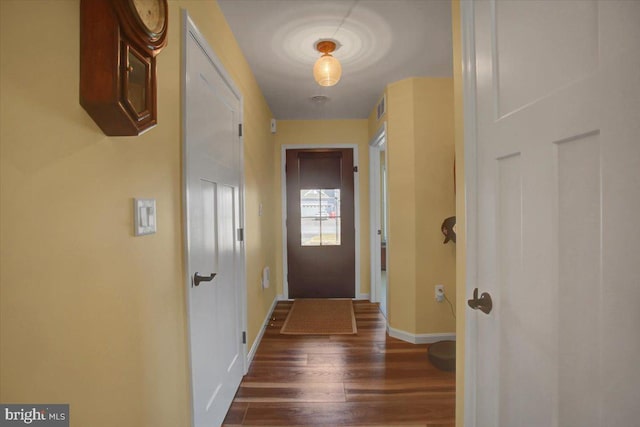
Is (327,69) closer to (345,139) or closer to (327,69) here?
(327,69)

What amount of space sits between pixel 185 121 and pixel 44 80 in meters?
0.65

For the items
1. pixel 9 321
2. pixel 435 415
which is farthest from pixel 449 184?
pixel 9 321

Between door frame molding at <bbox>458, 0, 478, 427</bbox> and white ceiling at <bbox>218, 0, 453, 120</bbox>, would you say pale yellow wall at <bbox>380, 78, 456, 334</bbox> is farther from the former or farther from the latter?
door frame molding at <bbox>458, 0, 478, 427</bbox>

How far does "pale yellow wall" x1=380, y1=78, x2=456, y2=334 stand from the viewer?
269 centimetres

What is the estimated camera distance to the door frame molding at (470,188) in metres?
1.07

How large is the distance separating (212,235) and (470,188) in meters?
1.29

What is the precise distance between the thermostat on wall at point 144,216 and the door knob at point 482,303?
3.75ft

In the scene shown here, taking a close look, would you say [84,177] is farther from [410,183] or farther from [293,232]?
[293,232]

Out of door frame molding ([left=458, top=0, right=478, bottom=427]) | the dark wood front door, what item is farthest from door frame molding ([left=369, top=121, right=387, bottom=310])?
door frame molding ([left=458, top=0, right=478, bottom=427])

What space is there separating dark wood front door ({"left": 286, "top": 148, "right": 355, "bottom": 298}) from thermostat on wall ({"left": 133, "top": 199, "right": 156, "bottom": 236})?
120 inches

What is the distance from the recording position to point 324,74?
1990 mm

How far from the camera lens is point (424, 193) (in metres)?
2.72

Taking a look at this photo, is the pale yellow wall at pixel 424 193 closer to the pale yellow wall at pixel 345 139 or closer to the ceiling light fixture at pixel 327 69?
the ceiling light fixture at pixel 327 69

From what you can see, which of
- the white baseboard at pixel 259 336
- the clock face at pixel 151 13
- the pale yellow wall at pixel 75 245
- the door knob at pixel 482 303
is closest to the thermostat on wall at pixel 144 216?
the pale yellow wall at pixel 75 245
